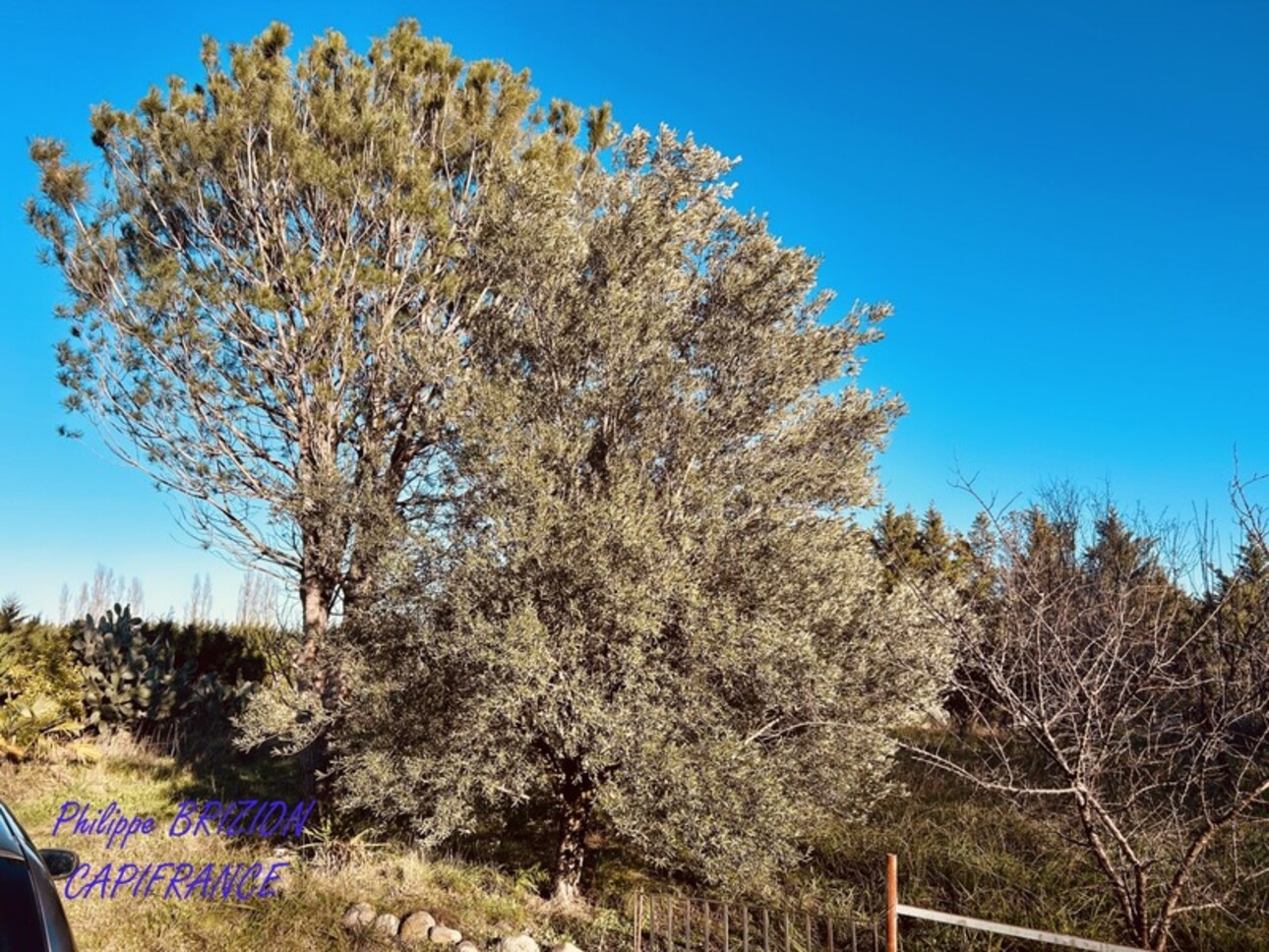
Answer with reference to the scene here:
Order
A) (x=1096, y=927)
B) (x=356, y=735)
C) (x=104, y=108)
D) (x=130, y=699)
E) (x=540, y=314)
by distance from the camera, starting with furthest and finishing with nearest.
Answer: (x=130, y=699), (x=104, y=108), (x=540, y=314), (x=356, y=735), (x=1096, y=927)

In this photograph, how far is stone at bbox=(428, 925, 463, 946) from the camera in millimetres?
6301

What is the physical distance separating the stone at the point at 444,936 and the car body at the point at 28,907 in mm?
4446

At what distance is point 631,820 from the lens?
6562 mm

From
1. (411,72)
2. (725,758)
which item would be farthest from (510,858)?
(411,72)

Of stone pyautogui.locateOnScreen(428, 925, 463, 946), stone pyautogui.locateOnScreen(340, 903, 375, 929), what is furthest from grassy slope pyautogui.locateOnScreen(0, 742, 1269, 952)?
stone pyautogui.locateOnScreen(428, 925, 463, 946)

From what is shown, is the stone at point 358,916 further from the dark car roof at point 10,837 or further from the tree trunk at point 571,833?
the dark car roof at point 10,837

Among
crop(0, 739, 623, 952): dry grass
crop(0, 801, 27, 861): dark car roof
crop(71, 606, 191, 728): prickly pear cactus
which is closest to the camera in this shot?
crop(0, 801, 27, 861): dark car roof

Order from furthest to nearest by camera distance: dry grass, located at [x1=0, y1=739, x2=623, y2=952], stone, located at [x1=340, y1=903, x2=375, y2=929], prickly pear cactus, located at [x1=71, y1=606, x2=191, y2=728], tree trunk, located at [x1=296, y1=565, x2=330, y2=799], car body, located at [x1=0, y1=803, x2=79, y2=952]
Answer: prickly pear cactus, located at [x1=71, y1=606, x2=191, y2=728] → tree trunk, located at [x1=296, y1=565, x2=330, y2=799] → stone, located at [x1=340, y1=903, x2=375, y2=929] → dry grass, located at [x1=0, y1=739, x2=623, y2=952] → car body, located at [x1=0, y1=803, x2=79, y2=952]

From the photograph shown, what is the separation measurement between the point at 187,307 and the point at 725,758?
8.47 meters

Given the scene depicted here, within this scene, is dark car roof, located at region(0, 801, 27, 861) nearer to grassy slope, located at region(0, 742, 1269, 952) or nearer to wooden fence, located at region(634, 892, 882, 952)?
grassy slope, located at region(0, 742, 1269, 952)

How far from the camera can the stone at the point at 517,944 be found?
243 inches

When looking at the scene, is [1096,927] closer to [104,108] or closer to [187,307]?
[187,307]

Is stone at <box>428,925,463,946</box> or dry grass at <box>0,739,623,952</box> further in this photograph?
stone at <box>428,925,463,946</box>

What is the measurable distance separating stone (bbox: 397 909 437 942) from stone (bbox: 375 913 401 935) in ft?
0.17
